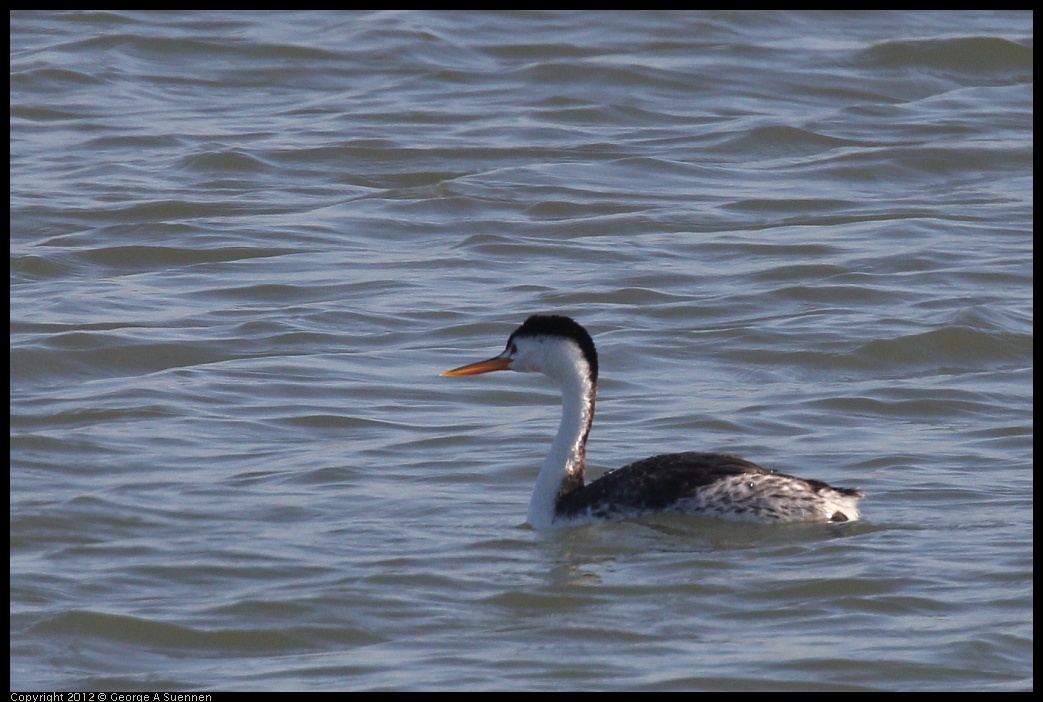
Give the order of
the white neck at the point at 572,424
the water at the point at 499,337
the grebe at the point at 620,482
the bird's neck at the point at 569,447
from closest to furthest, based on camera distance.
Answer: the water at the point at 499,337
the grebe at the point at 620,482
the bird's neck at the point at 569,447
the white neck at the point at 572,424

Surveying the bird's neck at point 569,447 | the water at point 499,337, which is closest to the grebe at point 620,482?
the bird's neck at point 569,447

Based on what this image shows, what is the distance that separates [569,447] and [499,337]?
9.46 feet

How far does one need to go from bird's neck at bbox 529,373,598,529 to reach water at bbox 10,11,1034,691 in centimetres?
23

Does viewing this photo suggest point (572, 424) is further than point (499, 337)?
No

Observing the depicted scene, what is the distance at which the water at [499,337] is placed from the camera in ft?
23.7

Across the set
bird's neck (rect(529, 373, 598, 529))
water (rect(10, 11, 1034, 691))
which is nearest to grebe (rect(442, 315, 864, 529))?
bird's neck (rect(529, 373, 598, 529))

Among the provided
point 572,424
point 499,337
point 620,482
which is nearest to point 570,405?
point 572,424

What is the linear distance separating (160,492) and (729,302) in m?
4.82

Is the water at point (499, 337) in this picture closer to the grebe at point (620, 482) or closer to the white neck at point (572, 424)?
the grebe at point (620, 482)

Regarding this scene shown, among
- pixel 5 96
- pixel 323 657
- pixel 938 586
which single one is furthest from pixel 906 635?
pixel 5 96

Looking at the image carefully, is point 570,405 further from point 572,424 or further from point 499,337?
point 499,337

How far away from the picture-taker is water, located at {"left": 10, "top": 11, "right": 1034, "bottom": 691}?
7234 millimetres

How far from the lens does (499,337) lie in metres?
11.8

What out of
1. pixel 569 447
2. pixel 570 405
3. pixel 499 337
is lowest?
pixel 499 337
